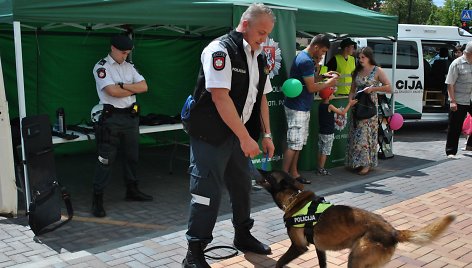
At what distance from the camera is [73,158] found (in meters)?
7.62

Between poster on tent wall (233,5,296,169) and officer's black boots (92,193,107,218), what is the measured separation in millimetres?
1954

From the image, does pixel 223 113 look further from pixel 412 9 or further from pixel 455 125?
pixel 412 9

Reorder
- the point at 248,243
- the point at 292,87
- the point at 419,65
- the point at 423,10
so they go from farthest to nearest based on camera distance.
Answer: the point at 423,10, the point at 419,65, the point at 292,87, the point at 248,243

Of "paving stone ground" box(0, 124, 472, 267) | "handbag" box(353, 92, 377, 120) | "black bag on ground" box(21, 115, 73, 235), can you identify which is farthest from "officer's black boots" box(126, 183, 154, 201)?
"handbag" box(353, 92, 377, 120)

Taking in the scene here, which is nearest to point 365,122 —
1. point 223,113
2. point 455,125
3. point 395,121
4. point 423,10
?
point 395,121

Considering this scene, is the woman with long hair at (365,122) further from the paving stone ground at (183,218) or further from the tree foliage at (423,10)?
the tree foliage at (423,10)

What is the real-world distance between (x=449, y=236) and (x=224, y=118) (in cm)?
268

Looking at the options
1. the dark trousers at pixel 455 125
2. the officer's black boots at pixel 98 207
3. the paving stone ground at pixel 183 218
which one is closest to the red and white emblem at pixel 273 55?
the paving stone ground at pixel 183 218

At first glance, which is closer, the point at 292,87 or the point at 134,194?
the point at 134,194

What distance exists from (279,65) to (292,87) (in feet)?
1.71

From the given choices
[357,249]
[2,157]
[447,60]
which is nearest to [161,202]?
[2,157]

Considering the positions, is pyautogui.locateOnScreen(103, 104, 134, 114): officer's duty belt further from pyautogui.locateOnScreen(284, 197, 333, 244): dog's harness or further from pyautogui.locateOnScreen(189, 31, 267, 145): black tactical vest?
pyautogui.locateOnScreen(284, 197, 333, 244): dog's harness

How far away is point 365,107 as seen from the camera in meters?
6.93

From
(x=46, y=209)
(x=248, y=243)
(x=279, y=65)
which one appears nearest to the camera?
(x=248, y=243)
